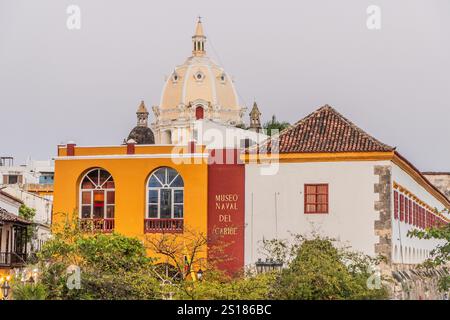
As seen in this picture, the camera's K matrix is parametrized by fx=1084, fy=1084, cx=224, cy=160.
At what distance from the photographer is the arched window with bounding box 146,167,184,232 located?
36.8 metres

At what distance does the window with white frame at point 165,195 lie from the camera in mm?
36969

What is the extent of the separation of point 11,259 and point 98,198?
1299 centimetres

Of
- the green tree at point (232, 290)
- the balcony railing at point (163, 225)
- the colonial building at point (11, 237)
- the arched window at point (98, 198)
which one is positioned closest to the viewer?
the green tree at point (232, 290)

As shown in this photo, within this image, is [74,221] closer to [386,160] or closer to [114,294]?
[114,294]

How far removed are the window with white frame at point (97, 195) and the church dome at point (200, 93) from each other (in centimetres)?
4573

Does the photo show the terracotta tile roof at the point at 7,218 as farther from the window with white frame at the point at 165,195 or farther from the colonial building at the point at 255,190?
the window with white frame at the point at 165,195

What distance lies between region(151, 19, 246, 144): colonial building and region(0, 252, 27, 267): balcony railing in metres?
33.0

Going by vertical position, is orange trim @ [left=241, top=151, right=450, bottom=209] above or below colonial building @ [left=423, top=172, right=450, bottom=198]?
below

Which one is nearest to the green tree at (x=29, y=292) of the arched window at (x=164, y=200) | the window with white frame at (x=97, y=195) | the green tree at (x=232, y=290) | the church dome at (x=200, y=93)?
the green tree at (x=232, y=290)

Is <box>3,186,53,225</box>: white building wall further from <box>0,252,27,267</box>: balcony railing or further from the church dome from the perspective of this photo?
the church dome

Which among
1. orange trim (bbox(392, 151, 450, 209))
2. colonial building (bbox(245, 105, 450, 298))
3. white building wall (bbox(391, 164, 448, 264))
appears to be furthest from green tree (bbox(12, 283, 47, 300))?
orange trim (bbox(392, 151, 450, 209))

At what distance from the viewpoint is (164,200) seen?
122 feet

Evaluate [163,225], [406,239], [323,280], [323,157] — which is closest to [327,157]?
[323,157]
